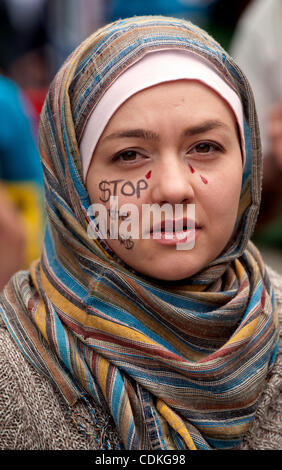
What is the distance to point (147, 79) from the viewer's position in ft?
6.45

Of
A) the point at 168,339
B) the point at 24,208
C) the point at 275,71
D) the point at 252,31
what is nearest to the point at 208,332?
the point at 168,339

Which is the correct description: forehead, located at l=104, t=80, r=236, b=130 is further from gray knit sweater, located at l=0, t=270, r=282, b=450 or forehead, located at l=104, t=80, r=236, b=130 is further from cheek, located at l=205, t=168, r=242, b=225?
gray knit sweater, located at l=0, t=270, r=282, b=450

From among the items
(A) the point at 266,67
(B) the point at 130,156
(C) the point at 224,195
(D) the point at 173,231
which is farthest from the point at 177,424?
(A) the point at 266,67

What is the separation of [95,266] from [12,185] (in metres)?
1.91

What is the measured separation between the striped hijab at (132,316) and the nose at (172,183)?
257 mm

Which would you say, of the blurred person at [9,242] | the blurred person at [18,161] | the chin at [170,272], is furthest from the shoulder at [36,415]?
the blurred person at [18,161]

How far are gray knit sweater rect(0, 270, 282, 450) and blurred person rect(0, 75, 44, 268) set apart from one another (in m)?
1.76

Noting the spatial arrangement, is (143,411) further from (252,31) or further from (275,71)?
(252,31)

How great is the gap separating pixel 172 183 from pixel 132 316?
422 mm

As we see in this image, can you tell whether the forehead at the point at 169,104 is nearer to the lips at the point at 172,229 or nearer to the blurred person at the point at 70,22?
the lips at the point at 172,229

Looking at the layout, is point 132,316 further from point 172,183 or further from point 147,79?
point 147,79

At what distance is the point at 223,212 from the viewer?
2.04m

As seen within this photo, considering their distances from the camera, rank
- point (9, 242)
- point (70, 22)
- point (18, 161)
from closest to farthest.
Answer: point (9, 242)
point (18, 161)
point (70, 22)

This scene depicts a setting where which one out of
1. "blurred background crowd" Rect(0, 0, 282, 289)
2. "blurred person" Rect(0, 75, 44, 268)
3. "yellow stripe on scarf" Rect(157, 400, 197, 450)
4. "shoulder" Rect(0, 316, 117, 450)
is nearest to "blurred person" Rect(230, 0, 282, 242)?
"blurred background crowd" Rect(0, 0, 282, 289)
